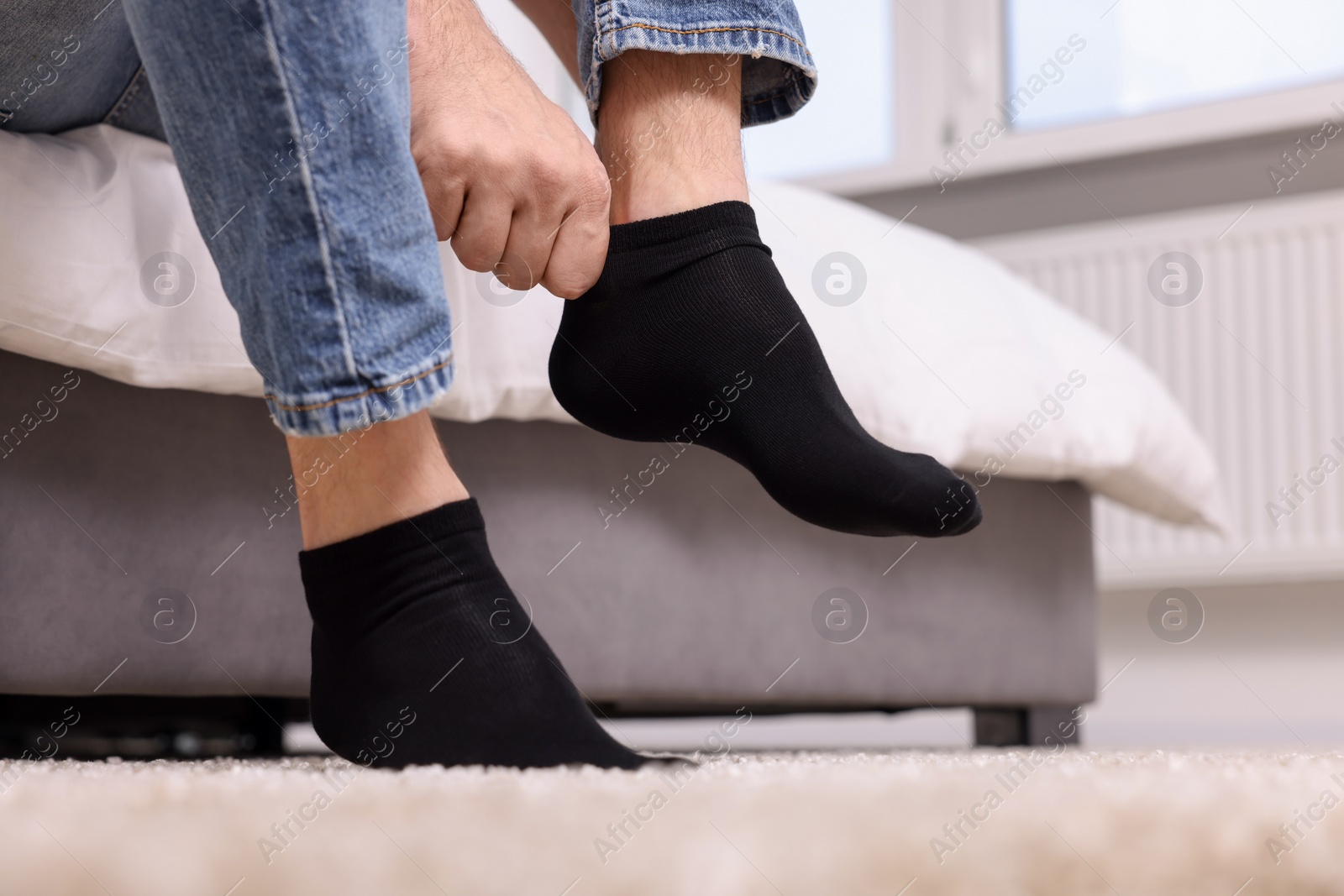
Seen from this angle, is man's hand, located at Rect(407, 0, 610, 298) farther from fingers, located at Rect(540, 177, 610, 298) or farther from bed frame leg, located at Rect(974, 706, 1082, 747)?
bed frame leg, located at Rect(974, 706, 1082, 747)

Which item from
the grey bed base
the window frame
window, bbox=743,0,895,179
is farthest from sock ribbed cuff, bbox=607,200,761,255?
window, bbox=743,0,895,179

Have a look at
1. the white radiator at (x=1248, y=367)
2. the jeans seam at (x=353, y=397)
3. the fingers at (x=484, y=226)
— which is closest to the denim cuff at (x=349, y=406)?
the jeans seam at (x=353, y=397)

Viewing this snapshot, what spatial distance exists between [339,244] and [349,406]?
0.06m

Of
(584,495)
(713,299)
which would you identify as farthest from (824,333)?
(713,299)

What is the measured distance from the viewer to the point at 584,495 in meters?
0.94

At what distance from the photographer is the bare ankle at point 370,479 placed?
520 millimetres

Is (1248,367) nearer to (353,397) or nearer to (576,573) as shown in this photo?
(576,573)

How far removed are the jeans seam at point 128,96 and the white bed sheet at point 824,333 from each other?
2cm

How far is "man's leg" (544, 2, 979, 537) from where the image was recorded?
541 millimetres

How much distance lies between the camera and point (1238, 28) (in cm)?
222

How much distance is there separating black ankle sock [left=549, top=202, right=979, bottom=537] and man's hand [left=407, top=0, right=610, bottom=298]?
0.04 m

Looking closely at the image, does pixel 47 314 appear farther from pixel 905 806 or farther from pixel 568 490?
pixel 905 806

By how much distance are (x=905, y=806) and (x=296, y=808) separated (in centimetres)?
17

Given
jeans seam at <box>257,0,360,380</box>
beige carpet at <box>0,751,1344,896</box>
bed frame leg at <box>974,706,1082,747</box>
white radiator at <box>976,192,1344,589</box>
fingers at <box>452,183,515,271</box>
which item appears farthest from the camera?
white radiator at <box>976,192,1344,589</box>
